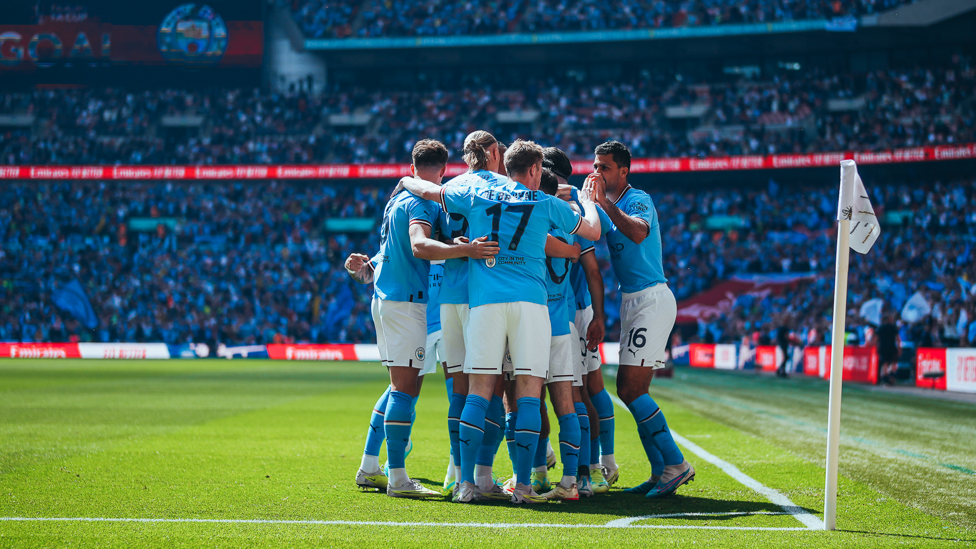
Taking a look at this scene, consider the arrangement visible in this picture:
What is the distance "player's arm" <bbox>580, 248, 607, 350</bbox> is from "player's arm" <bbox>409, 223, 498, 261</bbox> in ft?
3.01

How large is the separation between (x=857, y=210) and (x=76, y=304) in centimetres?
3771

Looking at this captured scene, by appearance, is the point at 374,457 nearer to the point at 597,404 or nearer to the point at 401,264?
the point at 401,264

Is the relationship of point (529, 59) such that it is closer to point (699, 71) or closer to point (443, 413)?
point (699, 71)

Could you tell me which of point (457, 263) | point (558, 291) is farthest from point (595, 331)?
point (457, 263)

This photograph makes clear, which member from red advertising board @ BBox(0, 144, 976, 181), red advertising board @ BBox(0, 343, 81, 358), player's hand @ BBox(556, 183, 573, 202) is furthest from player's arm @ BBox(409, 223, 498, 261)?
red advertising board @ BBox(0, 144, 976, 181)

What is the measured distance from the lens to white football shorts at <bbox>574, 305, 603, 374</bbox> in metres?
6.40

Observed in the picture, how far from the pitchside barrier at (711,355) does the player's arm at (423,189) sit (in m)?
15.9

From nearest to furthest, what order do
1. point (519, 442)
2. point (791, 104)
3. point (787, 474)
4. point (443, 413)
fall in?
point (519, 442)
point (787, 474)
point (443, 413)
point (791, 104)

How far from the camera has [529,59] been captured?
4488 cm

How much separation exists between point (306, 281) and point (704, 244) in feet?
59.5

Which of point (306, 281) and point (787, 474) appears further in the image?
point (306, 281)

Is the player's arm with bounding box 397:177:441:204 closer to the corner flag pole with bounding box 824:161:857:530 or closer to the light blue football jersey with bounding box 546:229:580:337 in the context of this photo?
the light blue football jersey with bounding box 546:229:580:337

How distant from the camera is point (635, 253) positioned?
6113 mm

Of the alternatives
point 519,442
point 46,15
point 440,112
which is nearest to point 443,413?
point 519,442
